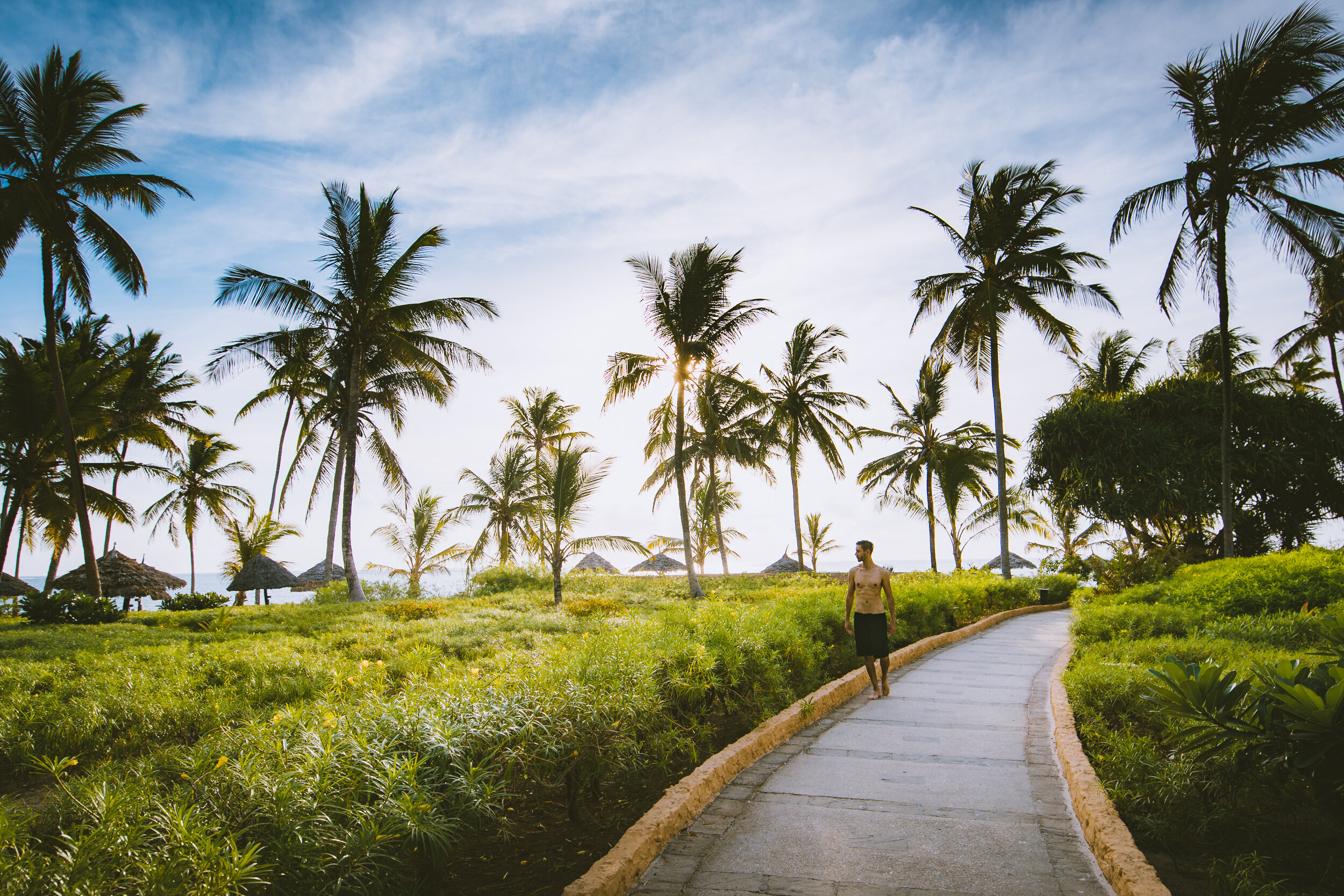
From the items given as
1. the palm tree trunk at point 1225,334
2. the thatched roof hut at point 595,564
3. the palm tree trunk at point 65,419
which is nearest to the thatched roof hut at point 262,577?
the palm tree trunk at point 65,419

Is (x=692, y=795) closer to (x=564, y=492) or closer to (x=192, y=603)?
(x=564, y=492)

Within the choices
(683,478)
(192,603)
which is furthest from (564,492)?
(192,603)

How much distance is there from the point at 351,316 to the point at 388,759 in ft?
58.2

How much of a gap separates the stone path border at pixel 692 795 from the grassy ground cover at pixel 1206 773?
492mm

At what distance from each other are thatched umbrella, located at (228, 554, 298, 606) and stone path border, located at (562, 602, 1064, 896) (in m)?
22.6

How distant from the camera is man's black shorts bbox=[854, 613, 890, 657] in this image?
6523 millimetres

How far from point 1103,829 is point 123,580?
91.3 feet

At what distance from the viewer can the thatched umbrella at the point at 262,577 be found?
22578 mm

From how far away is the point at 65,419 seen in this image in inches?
576

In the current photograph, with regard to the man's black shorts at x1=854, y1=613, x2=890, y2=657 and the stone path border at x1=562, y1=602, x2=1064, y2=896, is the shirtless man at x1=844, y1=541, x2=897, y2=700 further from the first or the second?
the stone path border at x1=562, y1=602, x2=1064, y2=896

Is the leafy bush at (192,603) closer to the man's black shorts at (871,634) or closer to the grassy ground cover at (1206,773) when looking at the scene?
the man's black shorts at (871,634)

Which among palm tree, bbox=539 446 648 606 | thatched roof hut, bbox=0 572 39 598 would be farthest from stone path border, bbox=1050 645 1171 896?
thatched roof hut, bbox=0 572 39 598

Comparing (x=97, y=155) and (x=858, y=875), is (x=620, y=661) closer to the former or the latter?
(x=858, y=875)

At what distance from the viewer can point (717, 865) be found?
115 inches
